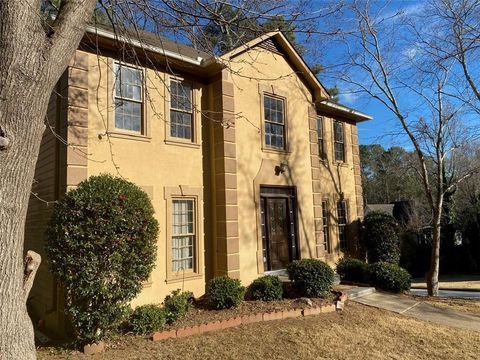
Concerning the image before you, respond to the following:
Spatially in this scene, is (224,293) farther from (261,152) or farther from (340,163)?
(340,163)

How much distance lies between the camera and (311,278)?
9.63 meters

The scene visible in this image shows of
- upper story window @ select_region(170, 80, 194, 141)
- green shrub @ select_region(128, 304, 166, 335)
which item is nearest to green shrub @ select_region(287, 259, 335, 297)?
green shrub @ select_region(128, 304, 166, 335)

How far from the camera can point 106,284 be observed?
6707mm

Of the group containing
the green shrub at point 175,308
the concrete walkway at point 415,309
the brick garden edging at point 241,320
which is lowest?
the concrete walkway at point 415,309

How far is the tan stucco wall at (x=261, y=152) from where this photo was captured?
1059 cm

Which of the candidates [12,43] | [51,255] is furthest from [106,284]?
[12,43]

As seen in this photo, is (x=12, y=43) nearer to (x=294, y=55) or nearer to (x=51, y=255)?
(x=51, y=255)

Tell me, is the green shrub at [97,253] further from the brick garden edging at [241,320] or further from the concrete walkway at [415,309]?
the concrete walkway at [415,309]

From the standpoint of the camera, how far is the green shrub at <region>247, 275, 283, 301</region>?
30.8ft

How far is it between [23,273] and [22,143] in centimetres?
128

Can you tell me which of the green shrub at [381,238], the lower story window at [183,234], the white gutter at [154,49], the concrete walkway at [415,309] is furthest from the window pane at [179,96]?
the green shrub at [381,238]

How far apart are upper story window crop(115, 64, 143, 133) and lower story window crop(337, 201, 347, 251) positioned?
9775mm

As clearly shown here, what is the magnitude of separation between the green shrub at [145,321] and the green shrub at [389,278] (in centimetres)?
755

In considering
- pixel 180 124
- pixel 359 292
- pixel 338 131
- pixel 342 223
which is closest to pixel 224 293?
pixel 359 292
